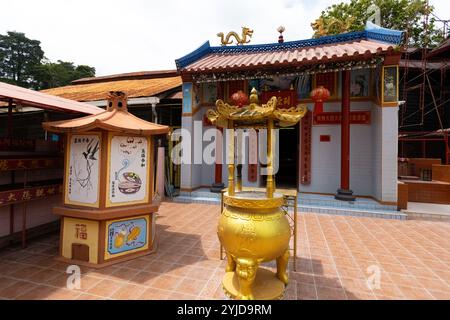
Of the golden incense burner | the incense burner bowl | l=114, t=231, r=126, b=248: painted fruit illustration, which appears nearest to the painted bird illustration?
l=114, t=231, r=126, b=248: painted fruit illustration

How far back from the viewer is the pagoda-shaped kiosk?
3.96 meters

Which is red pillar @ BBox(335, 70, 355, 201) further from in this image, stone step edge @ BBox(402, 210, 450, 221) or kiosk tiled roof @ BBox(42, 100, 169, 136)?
kiosk tiled roof @ BBox(42, 100, 169, 136)

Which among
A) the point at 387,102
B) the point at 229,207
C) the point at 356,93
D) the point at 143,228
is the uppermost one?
the point at 356,93

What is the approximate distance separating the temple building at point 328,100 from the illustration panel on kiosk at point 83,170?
5009mm

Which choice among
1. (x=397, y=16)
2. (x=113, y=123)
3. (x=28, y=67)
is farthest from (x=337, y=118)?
(x=28, y=67)

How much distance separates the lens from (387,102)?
7.14 m

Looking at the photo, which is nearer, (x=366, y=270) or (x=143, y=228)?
(x=366, y=270)

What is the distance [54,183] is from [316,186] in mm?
7874

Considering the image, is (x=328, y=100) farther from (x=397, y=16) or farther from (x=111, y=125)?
(x=397, y=16)

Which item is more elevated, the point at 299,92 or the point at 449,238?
the point at 299,92

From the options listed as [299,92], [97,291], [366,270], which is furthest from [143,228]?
[299,92]
